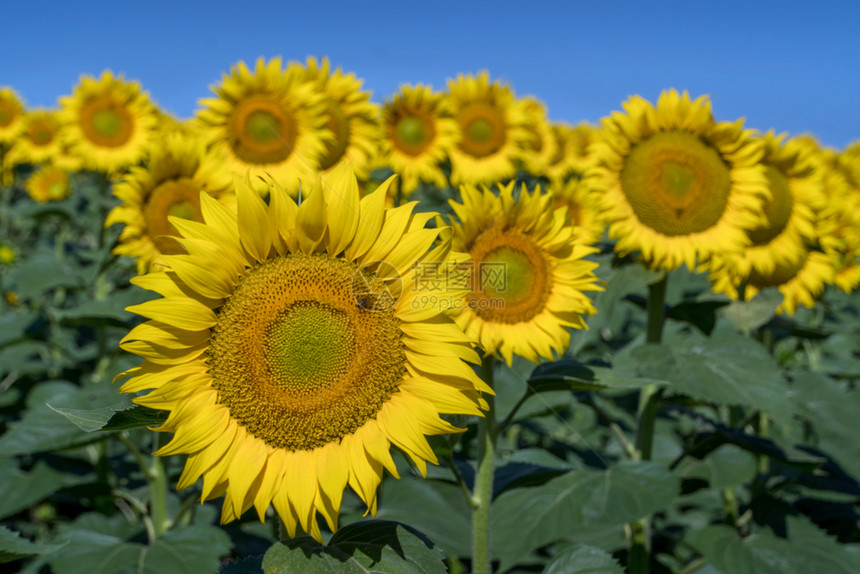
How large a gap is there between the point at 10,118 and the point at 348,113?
7.13 meters

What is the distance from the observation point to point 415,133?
652 centimetres

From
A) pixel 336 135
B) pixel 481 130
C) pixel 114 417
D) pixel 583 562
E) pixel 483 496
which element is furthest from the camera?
pixel 481 130

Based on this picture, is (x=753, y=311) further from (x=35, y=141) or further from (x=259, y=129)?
(x=35, y=141)

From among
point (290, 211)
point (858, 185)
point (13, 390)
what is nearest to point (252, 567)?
point (290, 211)

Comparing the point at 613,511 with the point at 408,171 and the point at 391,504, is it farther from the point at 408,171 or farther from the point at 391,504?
the point at 408,171

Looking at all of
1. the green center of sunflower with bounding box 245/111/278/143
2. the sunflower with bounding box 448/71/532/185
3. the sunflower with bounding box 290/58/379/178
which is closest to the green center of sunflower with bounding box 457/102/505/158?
the sunflower with bounding box 448/71/532/185

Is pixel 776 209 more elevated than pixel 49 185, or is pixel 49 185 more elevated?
pixel 49 185

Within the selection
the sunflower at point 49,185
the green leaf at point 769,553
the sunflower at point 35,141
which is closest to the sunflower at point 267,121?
the green leaf at point 769,553

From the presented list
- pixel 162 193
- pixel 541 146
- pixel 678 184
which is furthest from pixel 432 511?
pixel 541 146

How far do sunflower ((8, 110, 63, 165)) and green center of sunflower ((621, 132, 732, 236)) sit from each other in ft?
28.1

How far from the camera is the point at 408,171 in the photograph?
649cm

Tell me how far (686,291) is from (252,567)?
6031 millimetres

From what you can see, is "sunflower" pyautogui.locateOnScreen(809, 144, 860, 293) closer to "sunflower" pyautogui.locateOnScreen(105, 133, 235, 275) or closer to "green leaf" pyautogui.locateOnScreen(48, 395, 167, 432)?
"sunflower" pyautogui.locateOnScreen(105, 133, 235, 275)

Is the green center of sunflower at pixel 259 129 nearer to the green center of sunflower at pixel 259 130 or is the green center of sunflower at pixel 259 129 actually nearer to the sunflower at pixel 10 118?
the green center of sunflower at pixel 259 130
